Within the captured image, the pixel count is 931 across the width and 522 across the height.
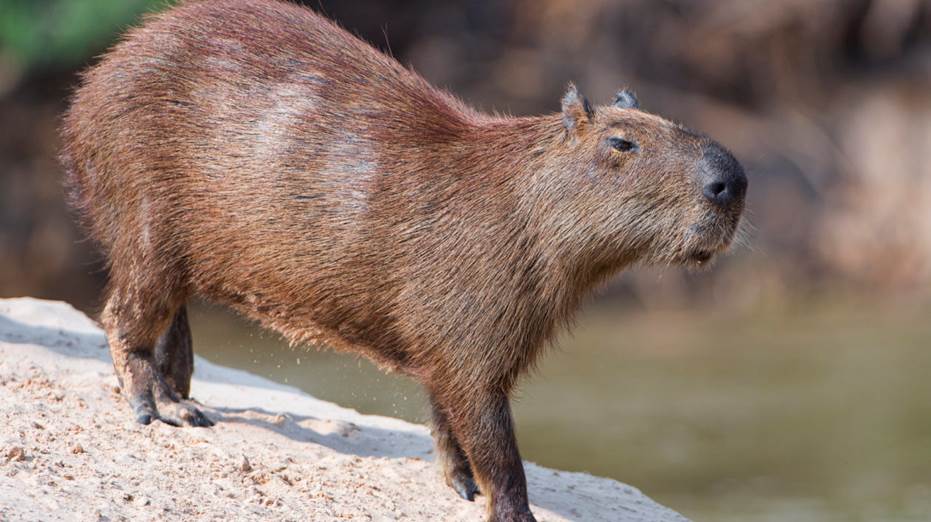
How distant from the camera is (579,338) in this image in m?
13.0

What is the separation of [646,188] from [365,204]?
954mm

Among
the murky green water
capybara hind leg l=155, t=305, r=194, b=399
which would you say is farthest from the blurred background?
capybara hind leg l=155, t=305, r=194, b=399

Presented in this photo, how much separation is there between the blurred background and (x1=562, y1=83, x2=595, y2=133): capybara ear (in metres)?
4.46

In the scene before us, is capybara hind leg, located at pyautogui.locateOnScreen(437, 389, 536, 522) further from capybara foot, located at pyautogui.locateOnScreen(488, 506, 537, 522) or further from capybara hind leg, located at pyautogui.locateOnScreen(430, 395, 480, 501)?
capybara hind leg, located at pyautogui.locateOnScreen(430, 395, 480, 501)

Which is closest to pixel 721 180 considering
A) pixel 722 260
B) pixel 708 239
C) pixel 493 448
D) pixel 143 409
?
pixel 708 239

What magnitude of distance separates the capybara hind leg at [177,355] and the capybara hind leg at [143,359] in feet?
0.66

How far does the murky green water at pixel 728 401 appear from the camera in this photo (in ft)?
27.8

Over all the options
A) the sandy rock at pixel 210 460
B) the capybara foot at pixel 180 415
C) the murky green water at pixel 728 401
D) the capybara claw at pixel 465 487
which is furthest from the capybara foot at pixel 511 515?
the murky green water at pixel 728 401

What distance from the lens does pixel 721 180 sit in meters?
4.40

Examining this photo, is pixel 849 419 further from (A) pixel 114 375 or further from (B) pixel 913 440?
(A) pixel 114 375

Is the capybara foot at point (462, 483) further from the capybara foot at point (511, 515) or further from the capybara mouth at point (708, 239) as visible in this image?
the capybara mouth at point (708, 239)

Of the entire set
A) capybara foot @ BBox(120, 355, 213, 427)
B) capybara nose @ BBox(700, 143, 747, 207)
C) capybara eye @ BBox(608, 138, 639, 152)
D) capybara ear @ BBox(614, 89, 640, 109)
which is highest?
capybara ear @ BBox(614, 89, 640, 109)

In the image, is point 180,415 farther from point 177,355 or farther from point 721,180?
point 721,180

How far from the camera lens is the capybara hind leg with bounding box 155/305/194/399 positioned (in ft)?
17.8
